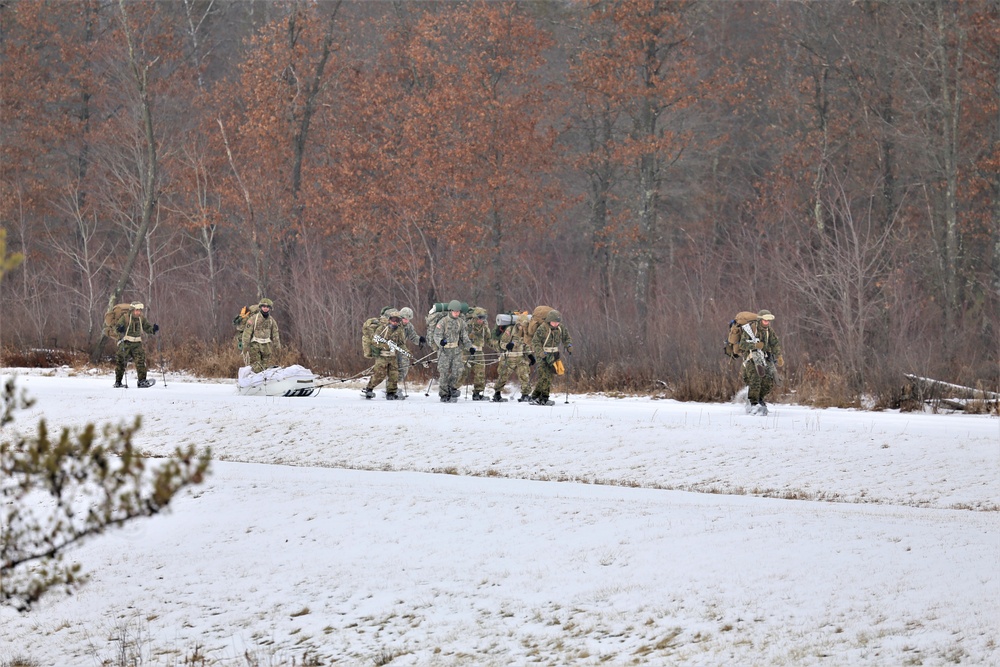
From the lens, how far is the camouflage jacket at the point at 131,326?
2345 cm

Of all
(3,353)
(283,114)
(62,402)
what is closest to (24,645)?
(62,402)

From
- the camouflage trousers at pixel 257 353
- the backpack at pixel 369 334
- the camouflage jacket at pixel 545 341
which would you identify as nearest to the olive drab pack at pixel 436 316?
the backpack at pixel 369 334

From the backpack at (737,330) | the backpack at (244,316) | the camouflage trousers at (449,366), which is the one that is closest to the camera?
the backpack at (737,330)

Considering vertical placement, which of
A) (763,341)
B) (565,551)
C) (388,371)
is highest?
(763,341)

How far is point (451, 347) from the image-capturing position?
2133 cm

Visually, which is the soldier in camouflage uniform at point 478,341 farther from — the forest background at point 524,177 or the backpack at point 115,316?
the backpack at point 115,316

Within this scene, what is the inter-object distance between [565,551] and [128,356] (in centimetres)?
1408

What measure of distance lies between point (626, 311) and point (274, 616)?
20947 millimetres

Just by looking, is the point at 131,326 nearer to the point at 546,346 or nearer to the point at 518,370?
the point at 518,370

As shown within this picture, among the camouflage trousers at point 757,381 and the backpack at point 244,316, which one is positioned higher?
the backpack at point 244,316

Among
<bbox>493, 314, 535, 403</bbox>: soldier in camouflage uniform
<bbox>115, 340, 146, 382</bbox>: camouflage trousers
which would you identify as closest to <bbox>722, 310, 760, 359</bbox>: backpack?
<bbox>493, 314, 535, 403</bbox>: soldier in camouflage uniform

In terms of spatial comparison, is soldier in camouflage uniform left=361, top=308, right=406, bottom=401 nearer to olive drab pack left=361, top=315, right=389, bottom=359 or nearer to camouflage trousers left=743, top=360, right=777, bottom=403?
olive drab pack left=361, top=315, right=389, bottom=359

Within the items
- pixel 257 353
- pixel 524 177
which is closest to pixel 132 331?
pixel 257 353

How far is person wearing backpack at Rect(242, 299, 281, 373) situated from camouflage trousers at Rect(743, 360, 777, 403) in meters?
8.50
